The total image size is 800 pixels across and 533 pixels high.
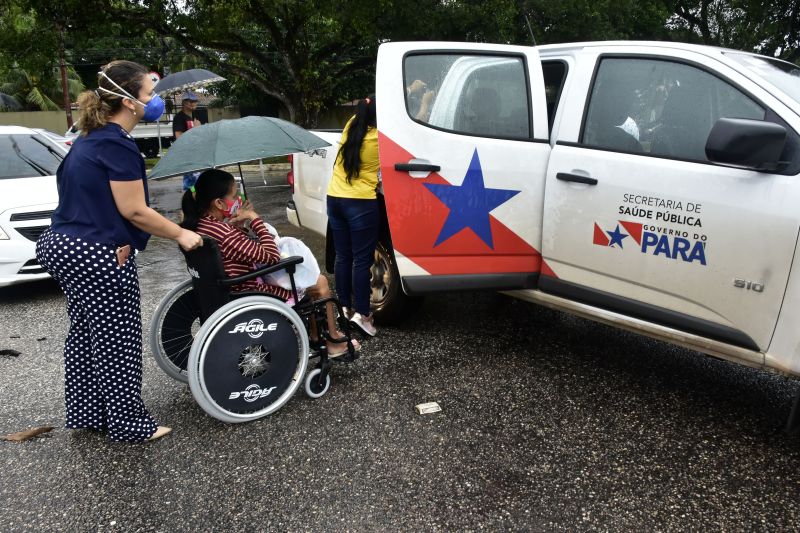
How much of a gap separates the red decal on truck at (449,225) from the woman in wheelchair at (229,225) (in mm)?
799

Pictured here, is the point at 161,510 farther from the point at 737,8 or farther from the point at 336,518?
the point at 737,8

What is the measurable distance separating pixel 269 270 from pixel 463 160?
4.16 feet

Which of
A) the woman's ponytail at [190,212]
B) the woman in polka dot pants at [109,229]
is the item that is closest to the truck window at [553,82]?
the woman's ponytail at [190,212]

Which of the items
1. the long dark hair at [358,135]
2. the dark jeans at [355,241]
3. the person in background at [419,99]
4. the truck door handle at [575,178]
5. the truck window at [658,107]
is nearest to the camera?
the truck window at [658,107]

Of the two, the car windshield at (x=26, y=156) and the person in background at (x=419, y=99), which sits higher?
the person in background at (x=419, y=99)

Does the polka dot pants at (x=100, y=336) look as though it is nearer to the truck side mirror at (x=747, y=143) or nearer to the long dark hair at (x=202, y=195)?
the long dark hair at (x=202, y=195)

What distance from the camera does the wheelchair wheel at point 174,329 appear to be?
11.8 feet

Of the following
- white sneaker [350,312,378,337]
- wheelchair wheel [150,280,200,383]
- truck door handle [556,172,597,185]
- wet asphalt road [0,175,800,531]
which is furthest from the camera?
white sneaker [350,312,378,337]

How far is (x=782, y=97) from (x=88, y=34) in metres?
17.7

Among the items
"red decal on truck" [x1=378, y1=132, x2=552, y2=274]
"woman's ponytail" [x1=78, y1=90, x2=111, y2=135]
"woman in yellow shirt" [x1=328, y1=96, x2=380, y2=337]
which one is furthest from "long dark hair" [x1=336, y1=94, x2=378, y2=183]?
"woman's ponytail" [x1=78, y1=90, x2=111, y2=135]

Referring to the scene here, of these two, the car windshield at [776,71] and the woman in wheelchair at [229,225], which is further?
the woman in wheelchair at [229,225]

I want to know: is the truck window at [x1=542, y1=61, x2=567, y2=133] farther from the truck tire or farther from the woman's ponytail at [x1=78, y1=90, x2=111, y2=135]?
the woman's ponytail at [x1=78, y1=90, x2=111, y2=135]

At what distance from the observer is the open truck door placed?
3.68 m

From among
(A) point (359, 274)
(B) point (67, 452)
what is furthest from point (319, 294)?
(B) point (67, 452)
